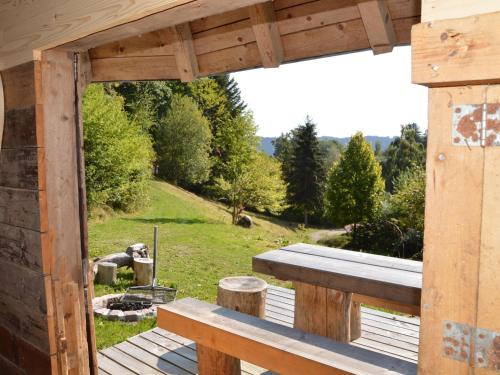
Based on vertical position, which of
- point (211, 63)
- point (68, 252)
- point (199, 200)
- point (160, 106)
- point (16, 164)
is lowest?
point (199, 200)

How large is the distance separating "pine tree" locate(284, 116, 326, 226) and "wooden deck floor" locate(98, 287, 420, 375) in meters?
27.7

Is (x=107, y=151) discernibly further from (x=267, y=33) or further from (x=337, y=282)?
(x=267, y=33)

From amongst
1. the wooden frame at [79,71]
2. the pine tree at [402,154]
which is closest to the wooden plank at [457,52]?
the wooden frame at [79,71]

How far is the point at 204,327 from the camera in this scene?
9.18 feet

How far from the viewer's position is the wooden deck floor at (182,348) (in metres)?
4.07

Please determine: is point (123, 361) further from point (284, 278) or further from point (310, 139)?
point (310, 139)

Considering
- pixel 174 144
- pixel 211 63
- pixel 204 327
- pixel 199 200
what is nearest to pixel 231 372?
pixel 204 327

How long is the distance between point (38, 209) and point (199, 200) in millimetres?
24692

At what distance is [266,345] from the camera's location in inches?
96.4

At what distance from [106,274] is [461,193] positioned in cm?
774

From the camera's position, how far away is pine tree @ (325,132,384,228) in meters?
24.3

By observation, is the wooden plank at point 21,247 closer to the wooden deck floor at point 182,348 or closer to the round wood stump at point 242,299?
the round wood stump at point 242,299

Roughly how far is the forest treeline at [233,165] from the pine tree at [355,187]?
5 centimetres

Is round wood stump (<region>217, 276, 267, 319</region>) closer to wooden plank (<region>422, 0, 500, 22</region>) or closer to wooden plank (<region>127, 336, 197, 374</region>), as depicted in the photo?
wooden plank (<region>127, 336, 197, 374</region>)
